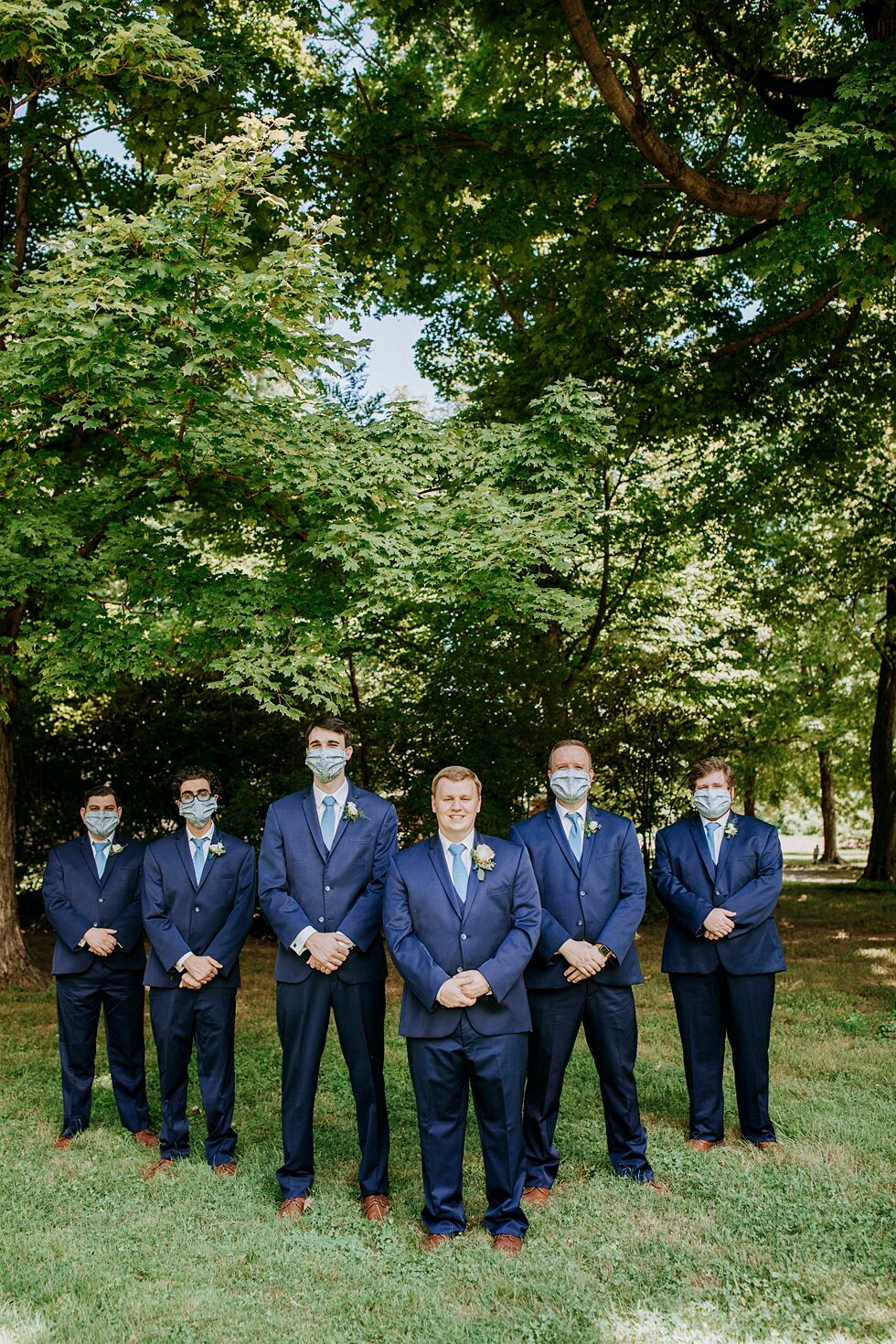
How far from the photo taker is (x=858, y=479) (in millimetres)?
16766

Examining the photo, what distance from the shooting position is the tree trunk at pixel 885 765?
17.7m

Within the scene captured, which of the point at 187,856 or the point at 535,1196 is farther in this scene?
the point at 187,856

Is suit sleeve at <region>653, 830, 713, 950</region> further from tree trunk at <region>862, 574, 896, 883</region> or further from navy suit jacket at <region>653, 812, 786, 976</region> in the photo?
tree trunk at <region>862, 574, 896, 883</region>

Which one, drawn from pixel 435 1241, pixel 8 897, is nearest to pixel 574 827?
pixel 435 1241

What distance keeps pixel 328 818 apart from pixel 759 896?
246cm

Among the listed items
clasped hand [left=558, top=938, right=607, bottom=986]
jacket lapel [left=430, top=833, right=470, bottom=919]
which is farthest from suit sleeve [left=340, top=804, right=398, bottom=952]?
clasped hand [left=558, top=938, right=607, bottom=986]

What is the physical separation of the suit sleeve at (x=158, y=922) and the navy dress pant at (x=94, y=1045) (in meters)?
0.54

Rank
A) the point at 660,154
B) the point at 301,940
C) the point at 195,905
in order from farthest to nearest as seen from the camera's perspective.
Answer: the point at 660,154, the point at 195,905, the point at 301,940

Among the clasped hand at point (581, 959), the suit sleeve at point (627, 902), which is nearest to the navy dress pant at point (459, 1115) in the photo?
the clasped hand at point (581, 959)

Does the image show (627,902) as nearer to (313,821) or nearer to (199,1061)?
(313,821)

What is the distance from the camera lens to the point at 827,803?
2758 cm

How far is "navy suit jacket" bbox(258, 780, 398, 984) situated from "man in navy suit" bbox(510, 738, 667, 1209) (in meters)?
0.81

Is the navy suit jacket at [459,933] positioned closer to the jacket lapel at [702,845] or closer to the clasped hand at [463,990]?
the clasped hand at [463,990]

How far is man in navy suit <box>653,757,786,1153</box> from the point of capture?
5.80 meters
